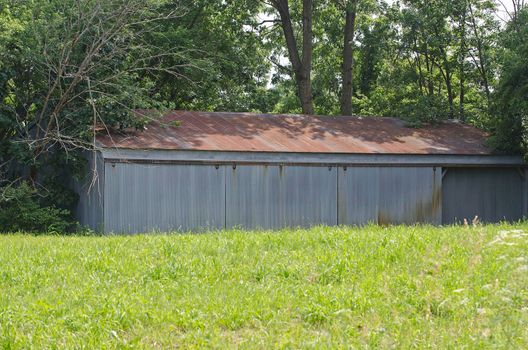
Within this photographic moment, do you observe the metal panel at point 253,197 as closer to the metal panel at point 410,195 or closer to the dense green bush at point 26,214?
the metal panel at point 410,195

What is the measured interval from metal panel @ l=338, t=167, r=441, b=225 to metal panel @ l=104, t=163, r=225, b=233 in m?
4.03

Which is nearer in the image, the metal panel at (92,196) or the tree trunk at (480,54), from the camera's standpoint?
the metal panel at (92,196)

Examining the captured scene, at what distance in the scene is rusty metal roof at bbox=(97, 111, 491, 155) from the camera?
21844 millimetres

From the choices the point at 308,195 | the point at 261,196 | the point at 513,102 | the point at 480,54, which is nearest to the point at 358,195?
the point at 308,195

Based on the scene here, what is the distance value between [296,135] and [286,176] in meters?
2.60

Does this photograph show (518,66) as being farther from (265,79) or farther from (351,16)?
(265,79)

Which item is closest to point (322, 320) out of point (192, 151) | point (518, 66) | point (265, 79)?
point (192, 151)

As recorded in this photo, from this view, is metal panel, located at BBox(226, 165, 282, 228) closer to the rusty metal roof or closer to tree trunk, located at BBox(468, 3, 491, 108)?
the rusty metal roof

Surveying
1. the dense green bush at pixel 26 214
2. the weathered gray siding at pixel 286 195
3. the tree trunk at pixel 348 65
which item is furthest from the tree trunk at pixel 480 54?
the dense green bush at pixel 26 214

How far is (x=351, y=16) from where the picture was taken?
35.9 meters

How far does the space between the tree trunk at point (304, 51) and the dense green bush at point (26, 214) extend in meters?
15.3

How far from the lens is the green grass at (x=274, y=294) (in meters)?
8.00

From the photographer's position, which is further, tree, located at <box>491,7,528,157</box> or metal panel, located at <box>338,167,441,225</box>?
tree, located at <box>491,7,528,157</box>

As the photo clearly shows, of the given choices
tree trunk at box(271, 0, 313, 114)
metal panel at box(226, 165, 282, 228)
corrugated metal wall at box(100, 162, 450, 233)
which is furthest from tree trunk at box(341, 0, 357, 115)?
metal panel at box(226, 165, 282, 228)
